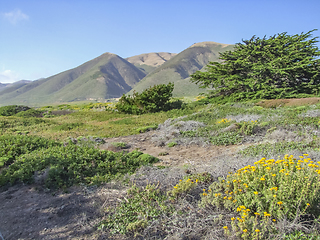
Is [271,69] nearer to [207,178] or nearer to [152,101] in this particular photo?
[152,101]

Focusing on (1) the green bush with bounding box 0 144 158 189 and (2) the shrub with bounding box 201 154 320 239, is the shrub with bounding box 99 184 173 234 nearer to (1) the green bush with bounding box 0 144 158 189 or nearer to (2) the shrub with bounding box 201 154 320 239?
(2) the shrub with bounding box 201 154 320 239

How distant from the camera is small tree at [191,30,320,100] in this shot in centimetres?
1521

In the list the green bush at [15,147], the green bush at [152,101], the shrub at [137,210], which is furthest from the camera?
the green bush at [152,101]

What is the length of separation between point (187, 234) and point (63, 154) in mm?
4239

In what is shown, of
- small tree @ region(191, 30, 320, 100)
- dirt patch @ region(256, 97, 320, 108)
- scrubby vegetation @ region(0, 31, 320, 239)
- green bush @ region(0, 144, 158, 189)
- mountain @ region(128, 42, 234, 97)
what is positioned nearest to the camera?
scrubby vegetation @ region(0, 31, 320, 239)

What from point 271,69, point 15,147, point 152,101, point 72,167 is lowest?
point 72,167

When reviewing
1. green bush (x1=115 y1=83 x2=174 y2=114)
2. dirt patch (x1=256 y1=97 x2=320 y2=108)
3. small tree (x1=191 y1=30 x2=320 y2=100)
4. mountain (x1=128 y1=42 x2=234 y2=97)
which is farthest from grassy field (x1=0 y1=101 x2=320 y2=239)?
mountain (x1=128 y1=42 x2=234 y2=97)

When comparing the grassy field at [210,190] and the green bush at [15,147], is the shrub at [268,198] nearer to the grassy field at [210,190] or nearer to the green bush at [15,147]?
the grassy field at [210,190]

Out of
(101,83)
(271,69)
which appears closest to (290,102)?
(271,69)

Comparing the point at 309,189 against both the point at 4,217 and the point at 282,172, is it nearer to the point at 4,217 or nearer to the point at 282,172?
the point at 282,172

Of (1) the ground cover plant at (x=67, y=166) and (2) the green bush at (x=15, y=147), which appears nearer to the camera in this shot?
(1) the ground cover plant at (x=67, y=166)

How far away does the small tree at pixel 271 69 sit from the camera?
Result: 15211 mm

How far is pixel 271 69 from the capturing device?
609 inches

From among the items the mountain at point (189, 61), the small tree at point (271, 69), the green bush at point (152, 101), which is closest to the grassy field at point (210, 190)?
the small tree at point (271, 69)
